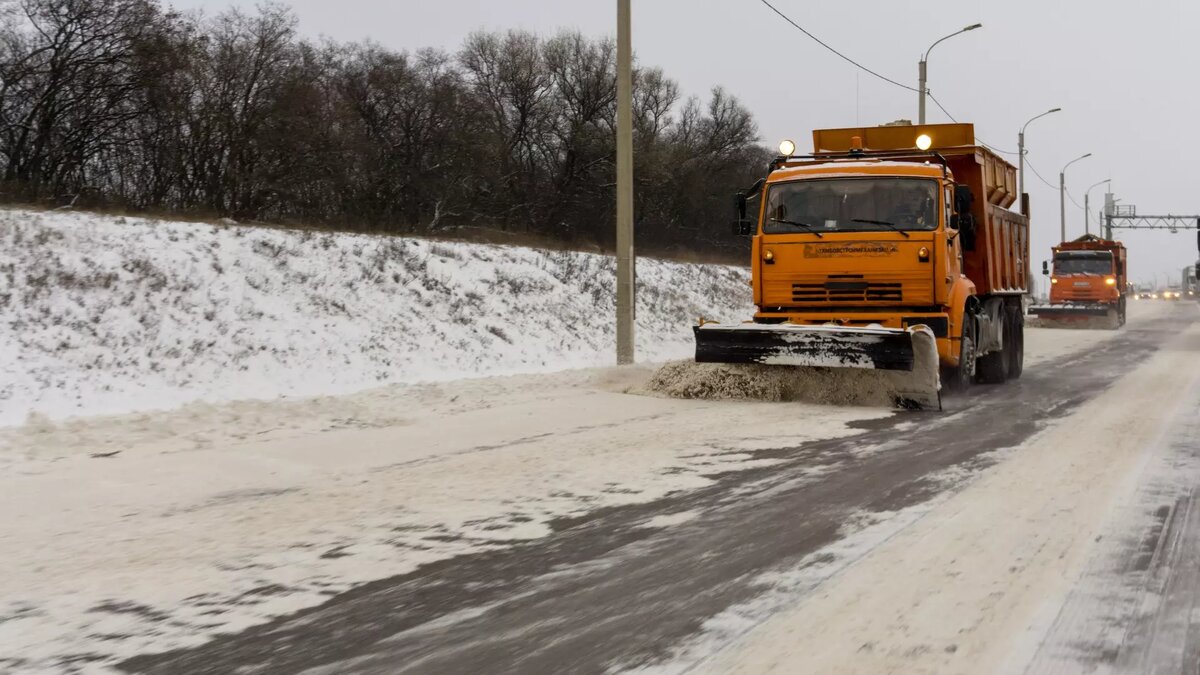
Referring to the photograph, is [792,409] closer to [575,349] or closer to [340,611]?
[340,611]

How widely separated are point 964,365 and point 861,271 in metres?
2.00

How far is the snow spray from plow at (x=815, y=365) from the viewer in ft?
32.1

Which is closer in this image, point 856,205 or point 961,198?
point 856,205

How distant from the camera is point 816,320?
35.7ft

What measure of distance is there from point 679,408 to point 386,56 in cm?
2988

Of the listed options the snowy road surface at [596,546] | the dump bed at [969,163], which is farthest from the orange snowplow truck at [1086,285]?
the snowy road surface at [596,546]

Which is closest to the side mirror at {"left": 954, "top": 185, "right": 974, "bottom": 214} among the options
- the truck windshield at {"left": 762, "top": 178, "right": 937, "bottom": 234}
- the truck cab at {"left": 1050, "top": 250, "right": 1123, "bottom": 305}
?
the truck windshield at {"left": 762, "top": 178, "right": 937, "bottom": 234}

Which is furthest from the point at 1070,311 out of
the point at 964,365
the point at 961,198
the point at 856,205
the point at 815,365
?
the point at 815,365

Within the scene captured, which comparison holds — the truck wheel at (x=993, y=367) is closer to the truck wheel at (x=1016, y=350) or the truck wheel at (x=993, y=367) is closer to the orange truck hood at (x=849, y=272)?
the truck wheel at (x=1016, y=350)

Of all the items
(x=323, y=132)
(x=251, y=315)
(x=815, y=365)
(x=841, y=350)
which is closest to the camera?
(x=841, y=350)

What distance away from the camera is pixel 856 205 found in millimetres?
10992

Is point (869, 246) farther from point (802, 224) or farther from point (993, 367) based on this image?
point (993, 367)

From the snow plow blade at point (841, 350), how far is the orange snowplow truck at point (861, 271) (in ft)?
0.04

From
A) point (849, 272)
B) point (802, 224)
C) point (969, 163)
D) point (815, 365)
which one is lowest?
point (815, 365)
